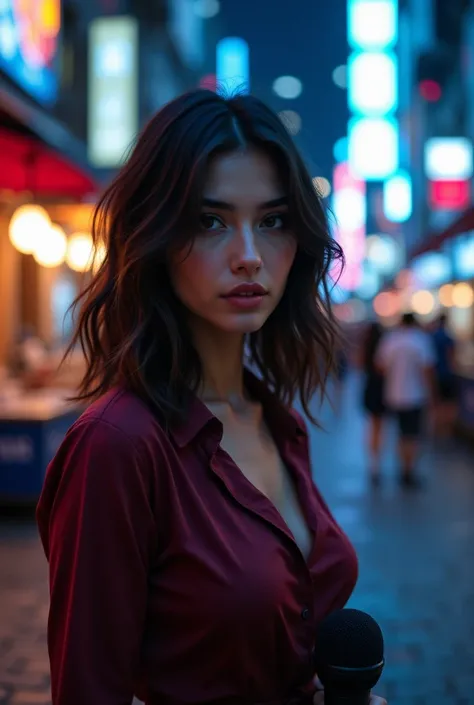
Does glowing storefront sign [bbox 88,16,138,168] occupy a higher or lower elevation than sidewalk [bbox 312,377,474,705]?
higher

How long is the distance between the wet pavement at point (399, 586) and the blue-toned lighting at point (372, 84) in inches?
1490

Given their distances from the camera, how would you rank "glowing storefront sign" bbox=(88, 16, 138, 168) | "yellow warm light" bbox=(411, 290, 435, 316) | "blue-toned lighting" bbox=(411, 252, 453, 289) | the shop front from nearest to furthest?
the shop front, "glowing storefront sign" bbox=(88, 16, 138, 168), "blue-toned lighting" bbox=(411, 252, 453, 289), "yellow warm light" bbox=(411, 290, 435, 316)

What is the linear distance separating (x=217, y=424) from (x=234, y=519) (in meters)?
0.19

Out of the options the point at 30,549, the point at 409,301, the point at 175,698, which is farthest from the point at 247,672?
the point at 409,301

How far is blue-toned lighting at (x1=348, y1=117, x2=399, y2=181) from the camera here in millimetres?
44850

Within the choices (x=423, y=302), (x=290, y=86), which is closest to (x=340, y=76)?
(x=290, y=86)

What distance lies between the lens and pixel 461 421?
46.0ft

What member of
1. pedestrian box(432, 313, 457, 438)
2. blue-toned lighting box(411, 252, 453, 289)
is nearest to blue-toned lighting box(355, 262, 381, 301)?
blue-toned lighting box(411, 252, 453, 289)

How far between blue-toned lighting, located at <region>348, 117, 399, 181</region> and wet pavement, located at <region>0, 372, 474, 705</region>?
36.2 metres

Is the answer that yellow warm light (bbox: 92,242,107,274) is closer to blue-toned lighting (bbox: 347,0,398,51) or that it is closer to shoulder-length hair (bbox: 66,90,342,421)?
shoulder-length hair (bbox: 66,90,342,421)

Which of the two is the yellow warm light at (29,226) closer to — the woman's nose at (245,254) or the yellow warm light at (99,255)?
the yellow warm light at (99,255)

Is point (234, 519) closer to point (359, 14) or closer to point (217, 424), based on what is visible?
point (217, 424)

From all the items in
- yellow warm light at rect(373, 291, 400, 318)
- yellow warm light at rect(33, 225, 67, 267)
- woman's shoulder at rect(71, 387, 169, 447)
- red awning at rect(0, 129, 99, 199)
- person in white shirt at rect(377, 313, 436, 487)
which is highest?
red awning at rect(0, 129, 99, 199)

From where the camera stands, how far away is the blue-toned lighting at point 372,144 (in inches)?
1766
